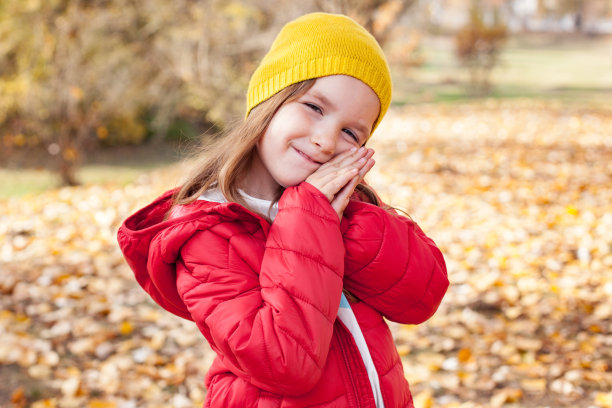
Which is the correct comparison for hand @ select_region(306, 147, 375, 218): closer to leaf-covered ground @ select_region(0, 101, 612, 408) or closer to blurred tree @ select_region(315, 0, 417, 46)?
leaf-covered ground @ select_region(0, 101, 612, 408)

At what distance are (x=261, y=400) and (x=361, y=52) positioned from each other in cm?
91

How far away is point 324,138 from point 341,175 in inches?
4.0

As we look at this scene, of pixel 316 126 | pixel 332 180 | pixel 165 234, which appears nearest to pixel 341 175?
pixel 332 180

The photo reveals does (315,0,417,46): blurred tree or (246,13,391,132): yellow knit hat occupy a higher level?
(246,13,391,132): yellow knit hat

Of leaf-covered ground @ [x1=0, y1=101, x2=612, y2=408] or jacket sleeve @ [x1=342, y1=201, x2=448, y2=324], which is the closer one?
jacket sleeve @ [x1=342, y1=201, x2=448, y2=324]

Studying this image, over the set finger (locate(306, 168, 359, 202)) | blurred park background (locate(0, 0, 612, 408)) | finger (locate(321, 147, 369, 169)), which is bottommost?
blurred park background (locate(0, 0, 612, 408))

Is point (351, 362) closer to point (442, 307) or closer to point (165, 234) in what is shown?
point (165, 234)

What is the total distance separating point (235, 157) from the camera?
1578mm

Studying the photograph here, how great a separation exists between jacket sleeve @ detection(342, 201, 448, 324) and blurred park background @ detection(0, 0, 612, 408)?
0.64 meters

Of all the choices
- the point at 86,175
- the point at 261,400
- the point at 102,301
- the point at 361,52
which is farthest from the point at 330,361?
the point at 86,175

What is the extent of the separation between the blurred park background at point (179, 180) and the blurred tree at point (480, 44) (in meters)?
2.62

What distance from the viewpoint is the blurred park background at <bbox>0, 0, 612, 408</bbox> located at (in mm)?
3270

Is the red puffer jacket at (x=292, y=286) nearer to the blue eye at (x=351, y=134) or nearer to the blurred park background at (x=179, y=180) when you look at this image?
the blue eye at (x=351, y=134)

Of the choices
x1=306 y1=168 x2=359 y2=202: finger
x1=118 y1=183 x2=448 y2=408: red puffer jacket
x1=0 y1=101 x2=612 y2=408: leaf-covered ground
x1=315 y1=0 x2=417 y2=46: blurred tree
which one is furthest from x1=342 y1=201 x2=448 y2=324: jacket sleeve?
x1=315 y1=0 x2=417 y2=46: blurred tree
